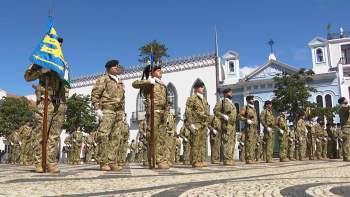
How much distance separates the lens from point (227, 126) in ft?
29.8

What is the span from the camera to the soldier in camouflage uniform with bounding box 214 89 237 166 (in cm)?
893

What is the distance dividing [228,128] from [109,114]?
12.9 ft

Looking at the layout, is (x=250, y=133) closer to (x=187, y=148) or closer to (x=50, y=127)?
(x=187, y=148)

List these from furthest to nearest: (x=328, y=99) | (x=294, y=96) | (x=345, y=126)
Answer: (x=328, y=99), (x=294, y=96), (x=345, y=126)

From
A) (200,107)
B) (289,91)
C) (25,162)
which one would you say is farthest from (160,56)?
(200,107)

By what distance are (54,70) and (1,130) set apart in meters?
33.0

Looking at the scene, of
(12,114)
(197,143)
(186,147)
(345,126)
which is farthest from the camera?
(12,114)

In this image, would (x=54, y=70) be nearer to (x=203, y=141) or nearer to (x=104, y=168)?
(x=104, y=168)

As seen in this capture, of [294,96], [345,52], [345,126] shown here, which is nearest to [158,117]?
[345,126]

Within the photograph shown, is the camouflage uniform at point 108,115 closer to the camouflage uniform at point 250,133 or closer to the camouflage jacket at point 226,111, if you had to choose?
the camouflage jacket at point 226,111

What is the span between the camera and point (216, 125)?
1277cm

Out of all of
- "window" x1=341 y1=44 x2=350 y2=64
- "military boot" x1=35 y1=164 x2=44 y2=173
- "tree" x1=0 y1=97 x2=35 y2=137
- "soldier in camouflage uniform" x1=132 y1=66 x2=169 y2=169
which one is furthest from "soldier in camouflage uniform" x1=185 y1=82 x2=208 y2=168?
"tree" x1=0 y1=97 x2=35 y2=137

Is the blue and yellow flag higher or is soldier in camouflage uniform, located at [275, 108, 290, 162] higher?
the blue and yellow flag

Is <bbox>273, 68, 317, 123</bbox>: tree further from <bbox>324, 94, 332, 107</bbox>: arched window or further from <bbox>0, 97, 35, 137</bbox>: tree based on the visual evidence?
<bbox>0, 97, 35, 137</bbox>: tree
